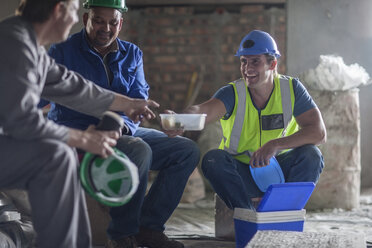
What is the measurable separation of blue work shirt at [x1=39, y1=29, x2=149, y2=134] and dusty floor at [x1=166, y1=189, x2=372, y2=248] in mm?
859

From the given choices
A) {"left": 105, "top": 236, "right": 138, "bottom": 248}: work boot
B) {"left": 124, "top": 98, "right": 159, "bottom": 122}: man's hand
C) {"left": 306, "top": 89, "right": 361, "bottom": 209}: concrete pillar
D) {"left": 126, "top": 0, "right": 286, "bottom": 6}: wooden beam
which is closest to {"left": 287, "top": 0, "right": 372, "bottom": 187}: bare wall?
{"left": 126, "top": 0, "right": 286, "bottom": 6}: wooden beam

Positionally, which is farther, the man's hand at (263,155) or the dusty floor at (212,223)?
the dusty floor at (212,223)

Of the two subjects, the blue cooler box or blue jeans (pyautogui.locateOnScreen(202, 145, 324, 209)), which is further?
blue jeans (pyautogui.locateOnScreen(202, 145, 324, 209))

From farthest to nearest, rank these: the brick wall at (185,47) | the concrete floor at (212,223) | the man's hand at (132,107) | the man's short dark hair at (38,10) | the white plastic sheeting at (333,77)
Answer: the brick wall at (185,47), the white plastic sheeting at (333,77), the concrete floor at (212,223), the man's hand at (132,107), the man's short dark hair at (38,10)

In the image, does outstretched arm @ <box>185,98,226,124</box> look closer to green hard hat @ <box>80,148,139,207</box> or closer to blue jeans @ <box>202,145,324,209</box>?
blue jeans @ <box>202,145,324,209</box>

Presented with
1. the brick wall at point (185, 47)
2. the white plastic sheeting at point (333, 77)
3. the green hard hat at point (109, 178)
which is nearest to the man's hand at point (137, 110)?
the green hard hat at point (109, 178)

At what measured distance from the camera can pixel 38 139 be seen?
199cm

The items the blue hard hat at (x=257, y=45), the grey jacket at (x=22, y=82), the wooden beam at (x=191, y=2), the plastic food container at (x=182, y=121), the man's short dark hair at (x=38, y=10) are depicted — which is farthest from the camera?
the wooden beam at (x=191, y=2)

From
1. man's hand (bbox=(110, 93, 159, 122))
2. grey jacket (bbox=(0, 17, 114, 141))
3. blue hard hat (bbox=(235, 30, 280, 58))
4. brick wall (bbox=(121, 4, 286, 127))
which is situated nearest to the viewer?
grey jacket (bbox=(0, 17, 114, 141))

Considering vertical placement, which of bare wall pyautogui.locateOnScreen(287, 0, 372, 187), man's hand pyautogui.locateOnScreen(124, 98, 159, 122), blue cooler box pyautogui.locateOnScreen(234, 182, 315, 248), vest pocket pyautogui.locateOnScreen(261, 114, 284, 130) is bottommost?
blue cooler box pyautogui.locateOnScreen(234, 182, 315, 248)

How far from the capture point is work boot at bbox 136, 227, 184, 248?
2.97 metres

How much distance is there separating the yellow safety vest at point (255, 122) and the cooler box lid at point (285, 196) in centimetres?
46

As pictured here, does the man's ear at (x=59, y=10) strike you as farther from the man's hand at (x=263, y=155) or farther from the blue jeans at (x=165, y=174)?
the man's hand at (x=263, y=155)

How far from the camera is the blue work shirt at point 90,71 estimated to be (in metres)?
3.02
